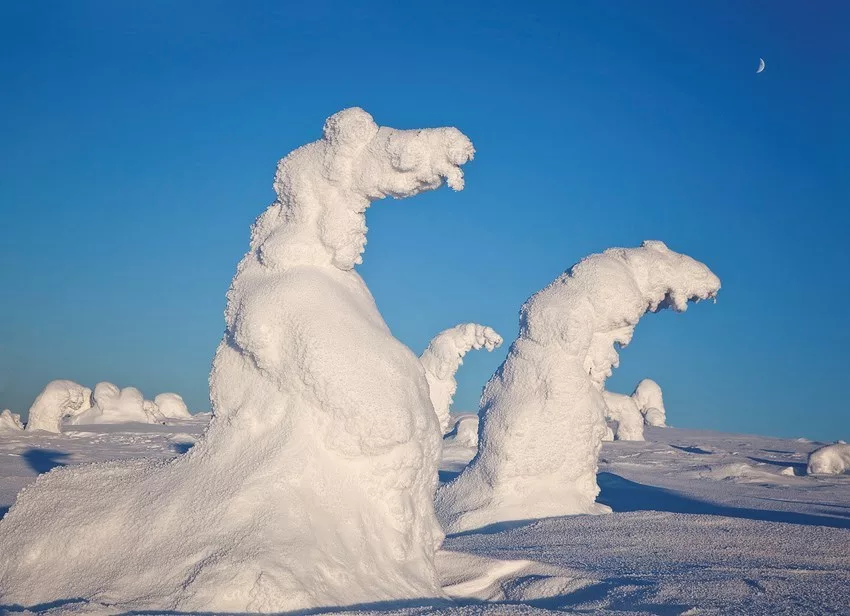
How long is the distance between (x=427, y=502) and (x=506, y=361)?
4470 mm

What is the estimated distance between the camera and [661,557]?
22.4 feet

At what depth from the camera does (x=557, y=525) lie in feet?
27.8

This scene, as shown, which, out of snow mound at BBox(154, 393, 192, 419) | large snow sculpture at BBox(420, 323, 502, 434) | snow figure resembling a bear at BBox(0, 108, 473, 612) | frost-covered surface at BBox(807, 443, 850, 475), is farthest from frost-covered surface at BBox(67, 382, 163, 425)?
snow figure resembling a bear at BBox(0, 108, 473, 612)

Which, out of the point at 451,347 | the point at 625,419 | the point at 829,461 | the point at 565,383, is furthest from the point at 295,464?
the point at 625,419

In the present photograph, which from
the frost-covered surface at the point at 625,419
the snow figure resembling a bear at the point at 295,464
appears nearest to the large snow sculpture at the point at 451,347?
the snow figure resembling a bear at the point at 295,464

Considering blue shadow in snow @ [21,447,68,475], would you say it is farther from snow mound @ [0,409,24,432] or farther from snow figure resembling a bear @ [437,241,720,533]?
snow figure resembling a bear @ [437,241,720,533]

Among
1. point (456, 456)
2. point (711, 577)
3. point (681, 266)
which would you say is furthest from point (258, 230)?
point (456, 456)

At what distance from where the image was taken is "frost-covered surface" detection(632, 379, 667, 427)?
3359 cm

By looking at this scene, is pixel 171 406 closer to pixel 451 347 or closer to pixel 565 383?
pixel 451 347

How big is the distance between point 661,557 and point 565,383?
10.2ft

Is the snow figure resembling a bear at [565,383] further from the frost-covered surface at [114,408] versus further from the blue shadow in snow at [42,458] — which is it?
the frost-covered surface at [114,408]

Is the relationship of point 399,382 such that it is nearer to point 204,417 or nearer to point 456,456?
point 456,456

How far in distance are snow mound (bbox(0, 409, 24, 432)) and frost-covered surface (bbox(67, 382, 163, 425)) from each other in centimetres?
191

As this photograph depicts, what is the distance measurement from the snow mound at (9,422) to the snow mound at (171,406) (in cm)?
Result: 943
